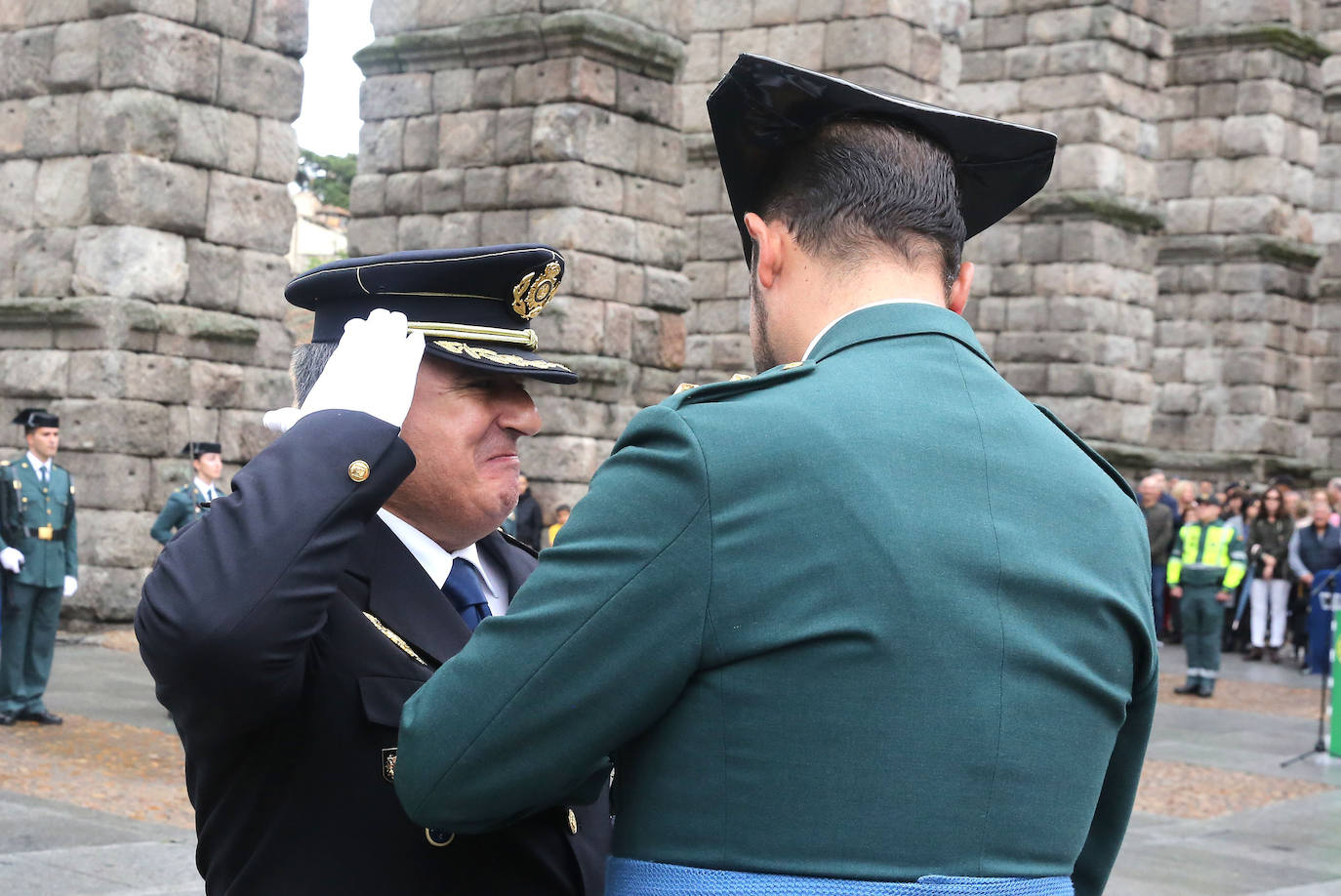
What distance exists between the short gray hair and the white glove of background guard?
0.77ft

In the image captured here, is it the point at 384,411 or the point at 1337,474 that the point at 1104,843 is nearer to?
the point at 384,411

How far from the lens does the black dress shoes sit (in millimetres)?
9531

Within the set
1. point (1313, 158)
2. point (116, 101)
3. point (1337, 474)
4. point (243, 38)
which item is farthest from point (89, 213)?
point (1337, 474)

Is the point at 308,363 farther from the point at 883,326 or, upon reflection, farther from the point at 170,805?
the point at 170,805

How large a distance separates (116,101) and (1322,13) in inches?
783

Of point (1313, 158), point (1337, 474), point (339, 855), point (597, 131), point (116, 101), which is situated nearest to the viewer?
point (339, 855)

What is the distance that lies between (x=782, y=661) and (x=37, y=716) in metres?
8.62

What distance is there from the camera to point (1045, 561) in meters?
1.89

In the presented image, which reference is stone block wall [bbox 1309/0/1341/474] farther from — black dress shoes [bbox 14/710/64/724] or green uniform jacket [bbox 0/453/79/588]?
black dress shoes [bbox 14/710/64/724]

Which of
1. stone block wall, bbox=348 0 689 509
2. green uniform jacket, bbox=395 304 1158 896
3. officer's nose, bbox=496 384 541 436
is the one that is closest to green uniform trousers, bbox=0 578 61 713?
stone block wall, bbox=348 0 689 509

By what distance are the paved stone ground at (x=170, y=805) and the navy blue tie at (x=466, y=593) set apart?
3.82 m

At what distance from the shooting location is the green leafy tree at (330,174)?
6194 centimetres

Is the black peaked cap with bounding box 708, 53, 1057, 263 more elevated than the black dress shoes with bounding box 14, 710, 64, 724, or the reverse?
the black peaked cap with bounding box 708, 53, 1057, 263

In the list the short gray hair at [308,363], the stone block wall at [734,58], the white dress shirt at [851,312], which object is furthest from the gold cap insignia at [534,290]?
the stone block wall at [734,58]
